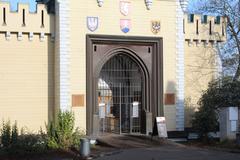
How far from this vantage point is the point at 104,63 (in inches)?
915

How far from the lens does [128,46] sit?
23.5 metres

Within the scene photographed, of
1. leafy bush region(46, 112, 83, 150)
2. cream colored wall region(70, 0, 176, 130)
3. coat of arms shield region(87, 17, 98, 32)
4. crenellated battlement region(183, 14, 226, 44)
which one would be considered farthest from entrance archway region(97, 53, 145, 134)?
leafy bush region(46, 112, 83, 150)

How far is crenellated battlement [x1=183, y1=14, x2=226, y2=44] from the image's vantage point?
998 inches

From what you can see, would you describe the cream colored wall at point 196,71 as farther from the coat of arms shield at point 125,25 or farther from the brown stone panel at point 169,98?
the coat of arms shield at point 125,25

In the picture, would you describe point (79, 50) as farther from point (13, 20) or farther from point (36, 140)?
point (36, 140)

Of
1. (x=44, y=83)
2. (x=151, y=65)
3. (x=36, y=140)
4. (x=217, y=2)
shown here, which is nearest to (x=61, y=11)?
(x=44, y=83)

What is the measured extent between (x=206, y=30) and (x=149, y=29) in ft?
12.4

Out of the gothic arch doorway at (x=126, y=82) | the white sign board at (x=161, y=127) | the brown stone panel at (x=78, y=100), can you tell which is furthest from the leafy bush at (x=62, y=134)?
the white sign board at (x=161, y=127)

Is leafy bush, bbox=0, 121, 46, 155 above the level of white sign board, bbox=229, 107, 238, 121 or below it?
below

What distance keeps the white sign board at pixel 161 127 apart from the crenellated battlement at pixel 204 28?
15.8ft

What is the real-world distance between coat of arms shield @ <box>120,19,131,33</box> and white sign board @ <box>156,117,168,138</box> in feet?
14.4

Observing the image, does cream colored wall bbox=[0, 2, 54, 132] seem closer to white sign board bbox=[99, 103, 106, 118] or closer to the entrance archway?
white sign board bbox=[99, 103, 106, 118]

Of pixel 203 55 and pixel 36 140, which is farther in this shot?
pixel 203 55

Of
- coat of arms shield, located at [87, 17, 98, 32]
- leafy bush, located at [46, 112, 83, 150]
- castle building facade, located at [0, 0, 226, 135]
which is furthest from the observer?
coat of arms shield, located at [87, 17, 98, 32]
